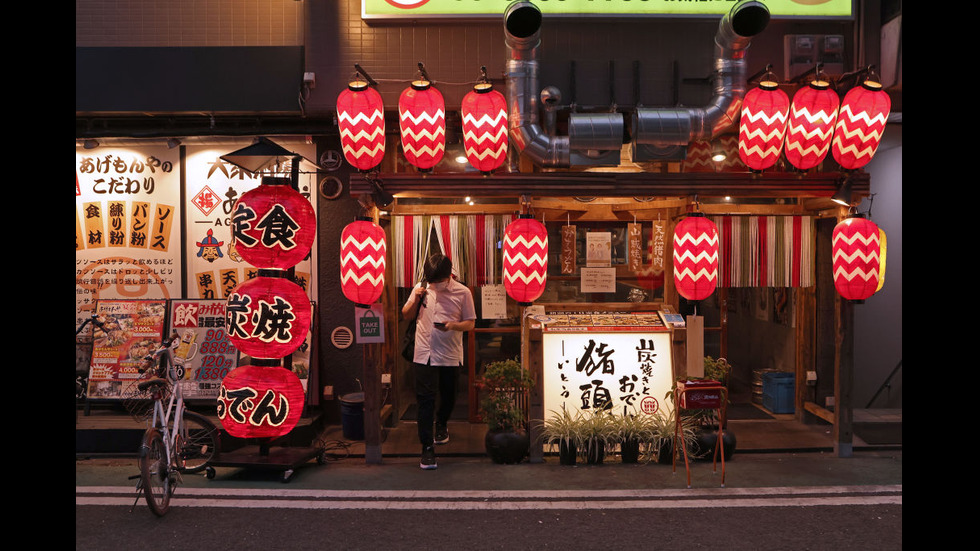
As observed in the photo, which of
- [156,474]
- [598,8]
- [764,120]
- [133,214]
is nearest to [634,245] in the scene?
[764,120]

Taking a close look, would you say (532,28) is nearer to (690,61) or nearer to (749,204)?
(690,61)

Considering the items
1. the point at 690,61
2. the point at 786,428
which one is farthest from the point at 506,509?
the point at 690,61

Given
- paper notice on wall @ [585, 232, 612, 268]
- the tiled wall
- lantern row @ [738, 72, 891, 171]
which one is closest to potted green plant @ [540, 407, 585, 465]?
paper notice on wall @ [585, 232, 612, 268]

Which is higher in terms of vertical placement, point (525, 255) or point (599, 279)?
point (525, 255)

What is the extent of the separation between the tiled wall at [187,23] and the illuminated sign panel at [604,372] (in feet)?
22.3

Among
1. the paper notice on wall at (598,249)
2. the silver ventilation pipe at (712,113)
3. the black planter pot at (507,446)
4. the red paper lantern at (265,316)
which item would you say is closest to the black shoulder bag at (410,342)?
the black planter pot at (507,446)

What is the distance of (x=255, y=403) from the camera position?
8016 mm

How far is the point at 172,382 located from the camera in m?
8.02

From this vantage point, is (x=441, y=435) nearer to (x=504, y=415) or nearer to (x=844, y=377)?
(x=504, y=415)

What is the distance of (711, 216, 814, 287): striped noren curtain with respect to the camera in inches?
392

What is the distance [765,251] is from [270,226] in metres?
7.44

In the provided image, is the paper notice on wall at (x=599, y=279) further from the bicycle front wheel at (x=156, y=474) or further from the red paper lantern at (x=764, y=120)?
the bicycle front wheel at (x=156, y=474)

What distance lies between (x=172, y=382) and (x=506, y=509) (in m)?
4.51

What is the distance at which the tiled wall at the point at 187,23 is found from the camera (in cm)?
1054
